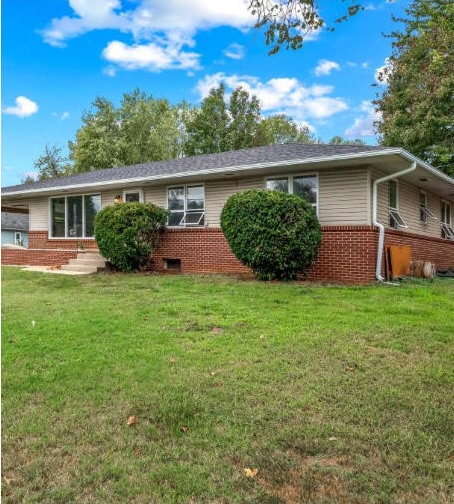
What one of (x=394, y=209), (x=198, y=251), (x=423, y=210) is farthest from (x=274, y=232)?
(x=423, y=210)

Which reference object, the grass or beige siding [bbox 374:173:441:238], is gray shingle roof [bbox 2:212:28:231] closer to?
beige siding [bbox 374:173:441:238]

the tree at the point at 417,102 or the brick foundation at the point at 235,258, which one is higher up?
the tree at the point at 417,102

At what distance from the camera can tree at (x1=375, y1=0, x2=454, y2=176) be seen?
16642mm

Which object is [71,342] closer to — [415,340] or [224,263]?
[415,340]

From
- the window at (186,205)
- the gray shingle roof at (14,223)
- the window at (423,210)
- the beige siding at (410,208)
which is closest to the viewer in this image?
the beige siding at (410,208)

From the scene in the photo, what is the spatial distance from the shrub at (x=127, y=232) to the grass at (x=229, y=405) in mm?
5371

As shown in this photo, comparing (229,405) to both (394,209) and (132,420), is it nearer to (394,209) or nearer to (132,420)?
(132,420)

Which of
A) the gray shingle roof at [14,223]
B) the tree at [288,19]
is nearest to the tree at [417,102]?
the tree at [288,19]

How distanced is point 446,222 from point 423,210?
328cm

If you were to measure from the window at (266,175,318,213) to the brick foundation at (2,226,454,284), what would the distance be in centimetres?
100

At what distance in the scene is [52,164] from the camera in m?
38.9

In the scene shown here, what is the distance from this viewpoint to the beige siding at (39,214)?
16.7 meters

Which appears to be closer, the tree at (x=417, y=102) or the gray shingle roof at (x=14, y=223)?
the tree at (x=417, y=102)

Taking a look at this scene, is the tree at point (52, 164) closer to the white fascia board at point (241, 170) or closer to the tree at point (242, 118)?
the tree at point (242, 118)
